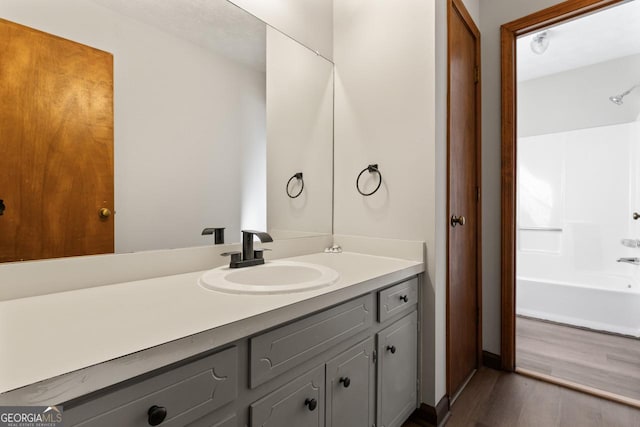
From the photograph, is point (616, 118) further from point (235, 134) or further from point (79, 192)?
point (79, 192)

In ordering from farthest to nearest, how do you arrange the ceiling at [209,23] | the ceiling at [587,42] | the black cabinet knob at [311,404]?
the ceiling at [587,42] < the ceiling at [209,23] < the black cabinet knob at [311,404]

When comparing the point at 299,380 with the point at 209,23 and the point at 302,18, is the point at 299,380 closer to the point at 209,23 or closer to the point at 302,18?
the point at 209,23

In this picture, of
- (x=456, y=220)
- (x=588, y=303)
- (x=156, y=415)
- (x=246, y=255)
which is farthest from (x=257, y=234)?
(x=588, y=303)

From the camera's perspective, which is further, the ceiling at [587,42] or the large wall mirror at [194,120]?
the ceiling at [587,42]

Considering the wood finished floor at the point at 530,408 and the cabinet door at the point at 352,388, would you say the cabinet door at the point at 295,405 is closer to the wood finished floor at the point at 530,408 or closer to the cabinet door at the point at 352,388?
the cabinet door at the point at 352,388

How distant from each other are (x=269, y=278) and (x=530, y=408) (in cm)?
155

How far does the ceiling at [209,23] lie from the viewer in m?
1.09

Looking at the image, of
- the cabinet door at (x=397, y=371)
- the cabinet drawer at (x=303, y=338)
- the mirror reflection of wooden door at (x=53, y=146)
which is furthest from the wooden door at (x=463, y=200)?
the mirror reflection of wooden door at (x=53, y=146)

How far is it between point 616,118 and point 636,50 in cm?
61

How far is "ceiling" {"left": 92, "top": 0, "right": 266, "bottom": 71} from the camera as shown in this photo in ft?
3.59

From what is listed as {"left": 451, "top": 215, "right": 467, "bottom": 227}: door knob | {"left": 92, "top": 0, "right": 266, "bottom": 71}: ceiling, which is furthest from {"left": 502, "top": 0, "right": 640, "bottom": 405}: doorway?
{"left": 92, "top": 0, "right": 266, "bottom": 71}: ceiling

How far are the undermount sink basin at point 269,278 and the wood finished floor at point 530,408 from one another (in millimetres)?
900

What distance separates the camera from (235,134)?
4.54ft

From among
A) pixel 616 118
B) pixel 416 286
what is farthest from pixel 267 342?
pixel 616 118
